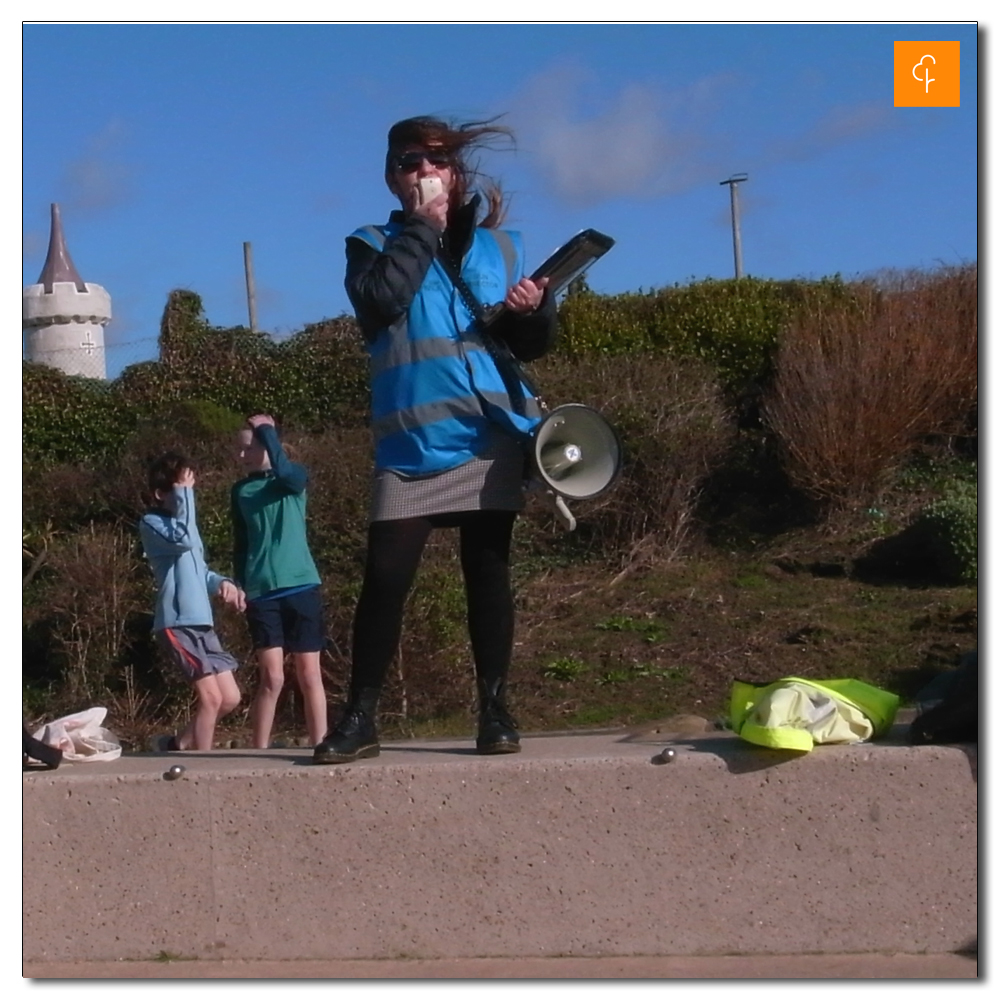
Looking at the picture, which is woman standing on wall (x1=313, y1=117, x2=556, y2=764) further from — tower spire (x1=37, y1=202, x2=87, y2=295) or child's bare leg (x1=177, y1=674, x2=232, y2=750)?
tower spire (x1=37, y1=202, x2=87, y2=295)

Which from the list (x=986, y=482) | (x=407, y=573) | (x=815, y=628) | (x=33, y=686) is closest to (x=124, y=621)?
(x=33, y=686)

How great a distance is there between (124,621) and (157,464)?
7.51 feet

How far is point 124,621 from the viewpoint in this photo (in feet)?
26.4

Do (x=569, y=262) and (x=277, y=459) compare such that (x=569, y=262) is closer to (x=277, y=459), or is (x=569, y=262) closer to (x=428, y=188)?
(x=428, y=188)

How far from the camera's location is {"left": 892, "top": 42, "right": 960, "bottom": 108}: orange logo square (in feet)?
12.0

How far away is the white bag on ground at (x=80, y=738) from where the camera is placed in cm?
395

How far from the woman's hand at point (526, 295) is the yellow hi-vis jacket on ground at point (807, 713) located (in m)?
1.14

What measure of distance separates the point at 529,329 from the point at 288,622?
251 centimetres

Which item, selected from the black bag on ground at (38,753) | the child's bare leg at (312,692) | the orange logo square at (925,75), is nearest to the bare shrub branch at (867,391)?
the child's bare leg at (312,692)

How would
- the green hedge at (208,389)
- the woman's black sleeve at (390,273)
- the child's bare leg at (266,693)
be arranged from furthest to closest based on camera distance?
1. the green hedge at (208,389)
2. the child's bare leg at (266,693)
3. the woman's black sleeve at (390,273)

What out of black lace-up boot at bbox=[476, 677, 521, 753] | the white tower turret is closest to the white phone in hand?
black lace-up boot at bbox=[476, 677, 521, 753]

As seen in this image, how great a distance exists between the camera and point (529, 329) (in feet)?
12.3

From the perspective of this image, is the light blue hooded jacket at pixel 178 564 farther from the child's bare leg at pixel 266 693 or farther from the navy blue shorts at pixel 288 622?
the child's bare leg at pixel 266 693

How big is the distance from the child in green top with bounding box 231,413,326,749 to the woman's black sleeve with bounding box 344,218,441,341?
216 centimetres
